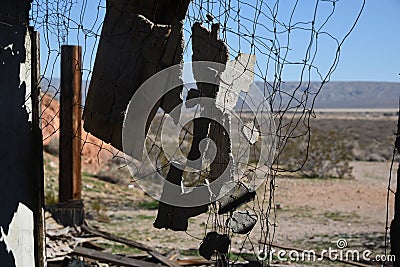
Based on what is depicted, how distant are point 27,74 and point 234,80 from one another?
95 cm

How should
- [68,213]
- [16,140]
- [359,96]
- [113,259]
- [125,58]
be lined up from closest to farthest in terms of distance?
[125,58], [16,140], [113,259], [68,213], [359,96]

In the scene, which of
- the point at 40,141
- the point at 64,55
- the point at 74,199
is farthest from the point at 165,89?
the point at 74,199

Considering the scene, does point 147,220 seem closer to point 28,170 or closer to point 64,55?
point 64,55

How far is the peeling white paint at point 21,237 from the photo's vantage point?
2.72 meters

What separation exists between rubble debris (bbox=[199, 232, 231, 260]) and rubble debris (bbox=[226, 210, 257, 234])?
→ 0.05m

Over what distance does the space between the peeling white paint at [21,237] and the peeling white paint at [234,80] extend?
102 centimetres

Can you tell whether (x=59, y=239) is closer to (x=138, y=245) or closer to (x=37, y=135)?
(x=138, y=245)

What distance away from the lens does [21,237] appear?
2.77m

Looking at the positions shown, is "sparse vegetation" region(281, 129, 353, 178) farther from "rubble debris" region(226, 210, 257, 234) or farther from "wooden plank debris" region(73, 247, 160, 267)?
"rubble debris" region(226, 210, 257, 234)

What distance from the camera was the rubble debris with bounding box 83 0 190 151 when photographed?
8.04ft

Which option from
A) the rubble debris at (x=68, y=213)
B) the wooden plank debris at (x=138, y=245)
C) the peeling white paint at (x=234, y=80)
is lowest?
the wooden plank debris at (x=138, y=245)

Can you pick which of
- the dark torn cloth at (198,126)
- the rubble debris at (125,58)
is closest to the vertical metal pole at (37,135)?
the rubble debris at (125,58)

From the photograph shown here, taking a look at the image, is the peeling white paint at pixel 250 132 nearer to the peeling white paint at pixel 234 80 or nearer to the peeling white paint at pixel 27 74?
the peeling white paint at pixel 234 80

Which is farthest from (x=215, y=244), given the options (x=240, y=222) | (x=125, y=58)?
(x=125, y=58)
